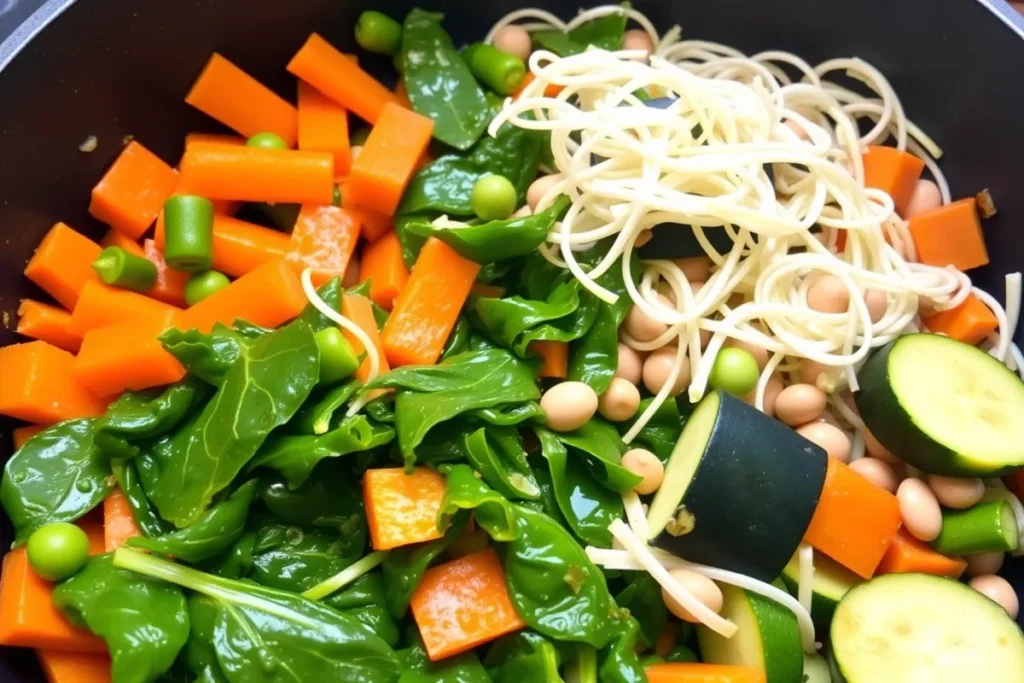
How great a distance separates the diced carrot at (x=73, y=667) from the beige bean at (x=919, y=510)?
1979 millimetres

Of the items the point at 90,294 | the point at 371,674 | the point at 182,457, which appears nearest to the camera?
the point at 371,674

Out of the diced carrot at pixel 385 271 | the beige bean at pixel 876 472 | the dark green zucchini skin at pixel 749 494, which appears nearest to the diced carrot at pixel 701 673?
the dark green zucchini skin at pixel 749 494

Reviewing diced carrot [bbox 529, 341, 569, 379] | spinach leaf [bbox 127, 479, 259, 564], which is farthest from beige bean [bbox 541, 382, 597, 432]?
spinach leaf [bbox 127, 479, 259, 564]

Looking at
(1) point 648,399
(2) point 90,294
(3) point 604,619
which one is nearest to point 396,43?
(2) point 90,294

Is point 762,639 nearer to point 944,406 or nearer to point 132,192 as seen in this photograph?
point 944,406

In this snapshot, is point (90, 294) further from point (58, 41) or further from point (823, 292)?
point (823, 292)

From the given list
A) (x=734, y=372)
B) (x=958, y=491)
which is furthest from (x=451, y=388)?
(x=958, y=491)

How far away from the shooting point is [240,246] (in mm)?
2430

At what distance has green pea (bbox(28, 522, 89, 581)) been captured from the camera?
1983 millimetres

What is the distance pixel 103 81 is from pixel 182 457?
40.1 inches

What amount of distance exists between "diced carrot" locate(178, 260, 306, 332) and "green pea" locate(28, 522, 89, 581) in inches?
22.5

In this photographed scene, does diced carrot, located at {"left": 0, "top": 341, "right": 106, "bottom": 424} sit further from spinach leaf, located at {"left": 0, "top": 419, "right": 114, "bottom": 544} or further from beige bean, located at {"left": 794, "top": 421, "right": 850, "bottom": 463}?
beige bean, located at {"left": 794, "top": 421, "right": 850, "bottom": 463}

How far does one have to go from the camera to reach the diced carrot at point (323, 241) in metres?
2.44

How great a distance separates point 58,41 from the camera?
86.3 inches
